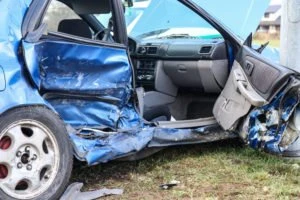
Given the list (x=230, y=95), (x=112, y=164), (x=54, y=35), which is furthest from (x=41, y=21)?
(x=230, y=95)

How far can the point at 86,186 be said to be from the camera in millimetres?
4539

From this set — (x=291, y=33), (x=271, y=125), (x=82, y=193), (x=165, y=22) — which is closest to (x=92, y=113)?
(x=82, y=193)

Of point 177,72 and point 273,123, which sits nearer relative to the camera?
point 273,123

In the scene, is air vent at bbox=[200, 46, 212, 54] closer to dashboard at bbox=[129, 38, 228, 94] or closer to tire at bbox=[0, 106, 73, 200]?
dashboard at bbox=[129, 38, 228, 94]

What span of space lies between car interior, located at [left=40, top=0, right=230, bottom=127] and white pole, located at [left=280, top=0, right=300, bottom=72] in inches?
23.2

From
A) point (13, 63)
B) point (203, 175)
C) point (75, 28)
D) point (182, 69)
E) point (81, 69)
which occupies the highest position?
point (13, 63)

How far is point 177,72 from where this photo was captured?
5617 mm

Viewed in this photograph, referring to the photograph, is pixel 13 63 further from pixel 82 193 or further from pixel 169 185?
pixel 169 185

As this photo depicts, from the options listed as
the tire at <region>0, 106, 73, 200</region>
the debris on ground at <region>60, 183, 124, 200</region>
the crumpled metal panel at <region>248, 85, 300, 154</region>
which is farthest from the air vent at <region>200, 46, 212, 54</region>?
the tire at <region>0, 106, 73, 200</region>

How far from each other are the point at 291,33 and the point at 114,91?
1.88 m

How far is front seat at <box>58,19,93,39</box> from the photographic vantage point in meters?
4.65

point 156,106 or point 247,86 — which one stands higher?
point 247,86

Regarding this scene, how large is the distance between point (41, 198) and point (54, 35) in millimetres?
1264

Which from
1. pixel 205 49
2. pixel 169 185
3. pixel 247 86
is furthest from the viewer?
pixel 205 49
